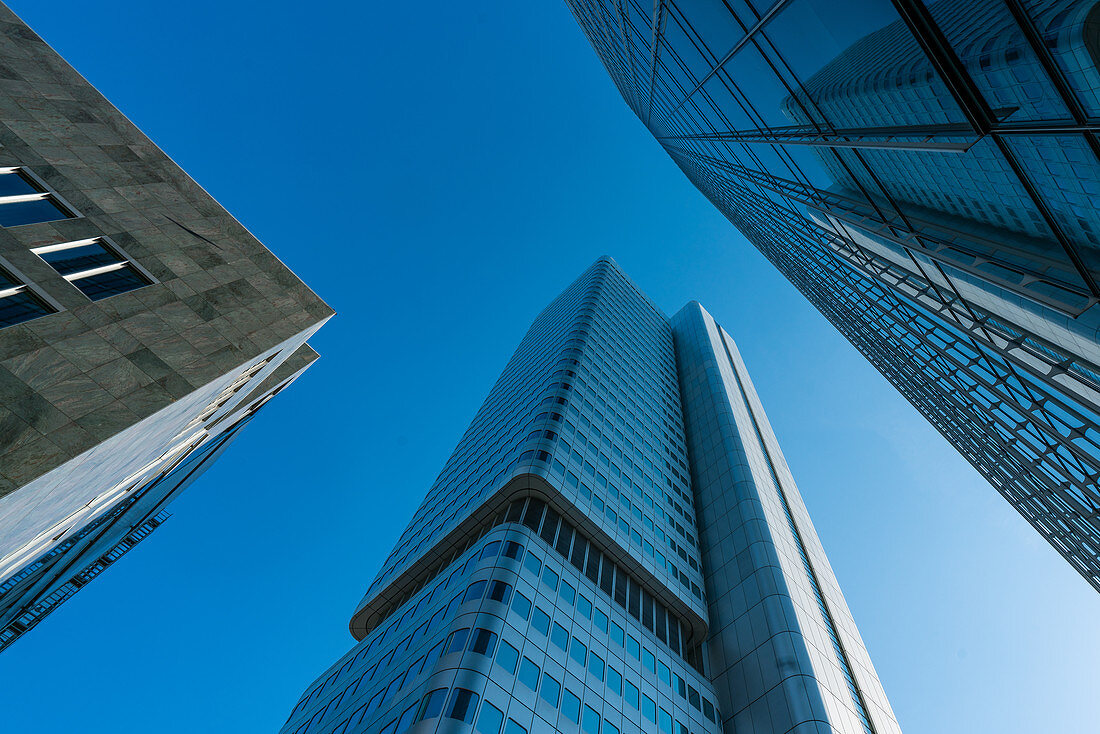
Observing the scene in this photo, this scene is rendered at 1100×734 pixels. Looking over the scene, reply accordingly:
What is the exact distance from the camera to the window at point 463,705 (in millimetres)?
22969

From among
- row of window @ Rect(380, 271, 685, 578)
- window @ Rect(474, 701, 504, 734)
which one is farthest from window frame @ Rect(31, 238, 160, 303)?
row of window @ Rect(380, 271, 685, 578)

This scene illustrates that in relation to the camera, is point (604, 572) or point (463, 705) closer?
point (463, 705)

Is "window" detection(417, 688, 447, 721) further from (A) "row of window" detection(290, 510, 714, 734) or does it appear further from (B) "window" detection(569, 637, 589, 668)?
(B) "window" detection(569, 637, 589, 668)

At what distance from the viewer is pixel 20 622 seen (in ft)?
172

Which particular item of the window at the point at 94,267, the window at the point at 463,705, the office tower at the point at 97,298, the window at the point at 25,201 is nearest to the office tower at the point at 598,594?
the window at the point at 463,705

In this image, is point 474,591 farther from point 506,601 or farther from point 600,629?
point 600,629

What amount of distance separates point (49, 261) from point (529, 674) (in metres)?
25.8

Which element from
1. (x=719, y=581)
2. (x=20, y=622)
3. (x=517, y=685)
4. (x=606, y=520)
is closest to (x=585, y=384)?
(x=606, y=520)

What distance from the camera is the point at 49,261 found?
14.2m

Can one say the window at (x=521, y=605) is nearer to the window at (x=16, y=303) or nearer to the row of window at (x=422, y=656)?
the row of window at (x=422, y=656)

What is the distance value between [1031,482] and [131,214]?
44788 millimetres

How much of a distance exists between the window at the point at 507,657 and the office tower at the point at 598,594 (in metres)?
0.07

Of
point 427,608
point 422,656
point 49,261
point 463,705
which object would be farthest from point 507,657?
point 49,261

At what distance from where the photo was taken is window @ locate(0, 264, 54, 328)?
12.3 metres
